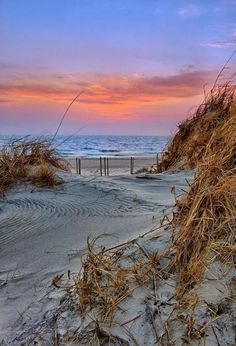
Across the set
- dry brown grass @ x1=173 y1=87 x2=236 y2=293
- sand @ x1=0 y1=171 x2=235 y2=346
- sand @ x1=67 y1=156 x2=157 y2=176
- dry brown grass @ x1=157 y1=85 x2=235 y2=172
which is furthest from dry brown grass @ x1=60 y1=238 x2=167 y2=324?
sand @ x1=67 y1=156 x2=157 y2=176

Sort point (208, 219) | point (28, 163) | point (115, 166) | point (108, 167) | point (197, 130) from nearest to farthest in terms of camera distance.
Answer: point (208, 219) < point (28, 163) < point (197, 130) < point (108, 167) < point (115, 166)

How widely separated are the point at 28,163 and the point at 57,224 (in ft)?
6.55

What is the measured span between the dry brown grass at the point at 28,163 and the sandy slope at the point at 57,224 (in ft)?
0.64

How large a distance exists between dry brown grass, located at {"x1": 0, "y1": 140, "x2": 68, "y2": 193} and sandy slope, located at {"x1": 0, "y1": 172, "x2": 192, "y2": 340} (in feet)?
0.64

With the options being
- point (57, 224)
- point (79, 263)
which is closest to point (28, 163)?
point (57, 224)

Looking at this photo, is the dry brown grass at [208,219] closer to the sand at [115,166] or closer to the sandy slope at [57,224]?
the sandy slope at [57,224]

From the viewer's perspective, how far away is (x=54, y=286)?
9.37 ft

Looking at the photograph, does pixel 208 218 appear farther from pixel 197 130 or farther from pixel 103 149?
pixel 103 149

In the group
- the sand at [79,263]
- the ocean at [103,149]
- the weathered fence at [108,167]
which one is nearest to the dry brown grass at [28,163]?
the sand at [79,263]

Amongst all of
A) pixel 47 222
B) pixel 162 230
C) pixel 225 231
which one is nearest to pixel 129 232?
pixel 162 230

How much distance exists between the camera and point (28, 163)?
237 inches

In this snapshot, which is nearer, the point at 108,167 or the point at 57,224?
the point at 57,224

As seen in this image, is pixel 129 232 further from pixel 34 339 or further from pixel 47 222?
pixel 34 339

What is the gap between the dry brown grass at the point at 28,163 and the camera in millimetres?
5480
